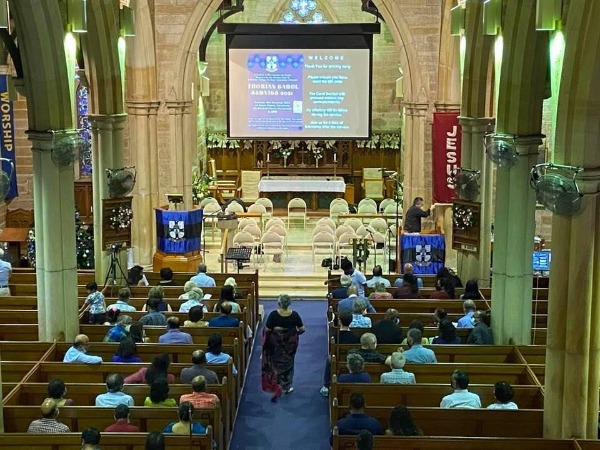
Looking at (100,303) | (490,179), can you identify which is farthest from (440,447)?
(490,179)

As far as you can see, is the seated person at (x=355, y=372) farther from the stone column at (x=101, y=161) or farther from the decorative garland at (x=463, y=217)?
the stone column at (x=101, y=161)

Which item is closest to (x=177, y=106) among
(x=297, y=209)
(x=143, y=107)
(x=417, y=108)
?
(x=143, y=107)

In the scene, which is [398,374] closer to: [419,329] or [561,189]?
[419,329]

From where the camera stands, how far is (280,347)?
12.6 metres

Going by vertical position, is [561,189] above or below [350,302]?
above

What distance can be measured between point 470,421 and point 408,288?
4.91 meters

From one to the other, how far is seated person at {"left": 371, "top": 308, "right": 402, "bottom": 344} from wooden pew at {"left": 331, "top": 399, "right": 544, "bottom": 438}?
2.34 meters

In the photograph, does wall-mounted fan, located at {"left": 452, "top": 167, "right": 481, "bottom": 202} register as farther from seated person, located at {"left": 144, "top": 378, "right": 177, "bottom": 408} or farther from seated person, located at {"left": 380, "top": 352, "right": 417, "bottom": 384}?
seated person, located at {"left": 144, "top": 378, "right": 177, "bottom": 408}

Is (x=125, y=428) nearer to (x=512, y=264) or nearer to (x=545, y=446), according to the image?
(x=545, y=446)

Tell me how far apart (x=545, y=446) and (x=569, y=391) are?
2.90 feet

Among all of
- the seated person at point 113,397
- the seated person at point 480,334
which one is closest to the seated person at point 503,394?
the seated person at point 480,334

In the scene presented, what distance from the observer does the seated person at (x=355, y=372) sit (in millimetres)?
10516

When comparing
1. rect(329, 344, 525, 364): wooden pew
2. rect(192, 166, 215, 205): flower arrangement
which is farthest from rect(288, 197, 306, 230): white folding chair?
rect(329, 344, 525, 364): wooden pew

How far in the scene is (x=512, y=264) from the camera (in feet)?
42.3
